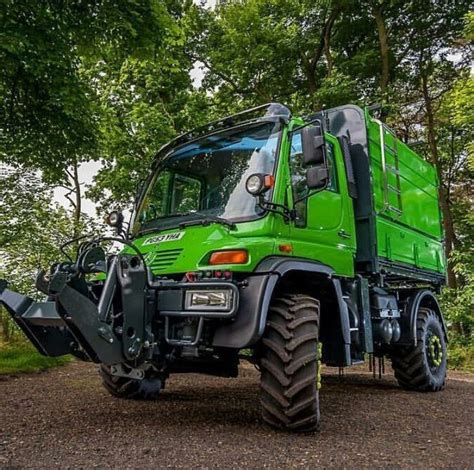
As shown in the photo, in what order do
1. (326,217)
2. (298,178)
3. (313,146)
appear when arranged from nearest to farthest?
(313,146) < (298,178) < (326,217)

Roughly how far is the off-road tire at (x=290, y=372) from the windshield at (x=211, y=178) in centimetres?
95

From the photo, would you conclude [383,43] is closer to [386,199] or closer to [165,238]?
[386,199]

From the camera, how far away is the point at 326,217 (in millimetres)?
5008

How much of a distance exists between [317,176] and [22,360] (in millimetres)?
6886

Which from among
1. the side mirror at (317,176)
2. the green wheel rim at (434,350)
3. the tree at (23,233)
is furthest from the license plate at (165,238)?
the tree at (23,233)

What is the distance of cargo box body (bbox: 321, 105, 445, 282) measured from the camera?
5891 mm

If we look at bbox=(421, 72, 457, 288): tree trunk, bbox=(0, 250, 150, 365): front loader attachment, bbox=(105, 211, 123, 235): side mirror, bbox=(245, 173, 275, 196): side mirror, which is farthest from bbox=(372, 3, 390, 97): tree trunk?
bbox=(0, 250, 150, 365): front loader attachment

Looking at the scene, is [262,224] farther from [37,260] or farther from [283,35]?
[283,35]

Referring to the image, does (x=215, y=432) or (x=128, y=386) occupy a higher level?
(x=128, y=386)

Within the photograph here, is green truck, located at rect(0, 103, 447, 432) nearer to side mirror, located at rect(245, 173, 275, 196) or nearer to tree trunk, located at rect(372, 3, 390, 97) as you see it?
side mirror, located at rect(245, 173, 275, 196)

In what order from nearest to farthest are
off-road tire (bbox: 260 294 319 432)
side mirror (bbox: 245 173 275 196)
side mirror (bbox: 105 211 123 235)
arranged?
off-road tire (bbox: 260 294 319 432)
side mirror (bbox: 245 173 275 196)
side mirror (bbox: 105 211 123 235)

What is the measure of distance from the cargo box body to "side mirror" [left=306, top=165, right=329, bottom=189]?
70.2 inches

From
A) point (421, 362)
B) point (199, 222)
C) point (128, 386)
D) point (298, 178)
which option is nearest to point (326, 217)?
point (298, 178)

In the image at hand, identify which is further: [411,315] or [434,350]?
[434,350]
